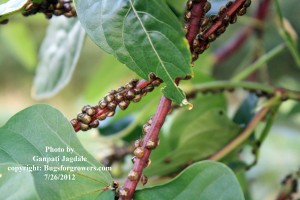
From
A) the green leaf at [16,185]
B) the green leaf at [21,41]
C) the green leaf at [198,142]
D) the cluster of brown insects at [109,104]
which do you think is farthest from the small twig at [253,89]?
the green leaf at [21,41]

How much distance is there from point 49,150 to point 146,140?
3.8 inches

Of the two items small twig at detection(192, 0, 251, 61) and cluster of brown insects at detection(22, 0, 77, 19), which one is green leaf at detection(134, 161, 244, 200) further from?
cluster of brown insects at detection(22, 0, 77, 19)

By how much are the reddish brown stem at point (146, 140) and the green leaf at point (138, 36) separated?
19 millimetres

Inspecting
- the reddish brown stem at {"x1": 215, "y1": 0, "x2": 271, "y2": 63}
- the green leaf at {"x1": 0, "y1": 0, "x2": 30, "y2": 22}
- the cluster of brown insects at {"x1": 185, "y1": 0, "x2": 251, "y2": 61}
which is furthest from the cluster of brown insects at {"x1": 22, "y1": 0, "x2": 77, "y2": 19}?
the reddish brown stem at {"x1": 215, "y1": 0, "x2": 271, "y2": 63}

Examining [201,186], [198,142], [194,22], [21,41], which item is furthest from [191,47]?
[21,41]

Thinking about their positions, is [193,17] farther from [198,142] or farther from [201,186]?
[198,142]

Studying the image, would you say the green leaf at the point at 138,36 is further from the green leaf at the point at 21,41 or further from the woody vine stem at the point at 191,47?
the green leaf at the point at 21,41

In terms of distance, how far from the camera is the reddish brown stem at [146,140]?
1.52 ft

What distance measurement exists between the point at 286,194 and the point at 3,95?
482 centimetres

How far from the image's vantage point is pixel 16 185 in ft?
1.41

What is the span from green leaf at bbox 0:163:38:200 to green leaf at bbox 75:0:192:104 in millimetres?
124

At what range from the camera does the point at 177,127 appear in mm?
936

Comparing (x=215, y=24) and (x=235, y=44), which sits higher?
(x=215, y=24)

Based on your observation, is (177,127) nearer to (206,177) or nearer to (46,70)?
(46,70)
